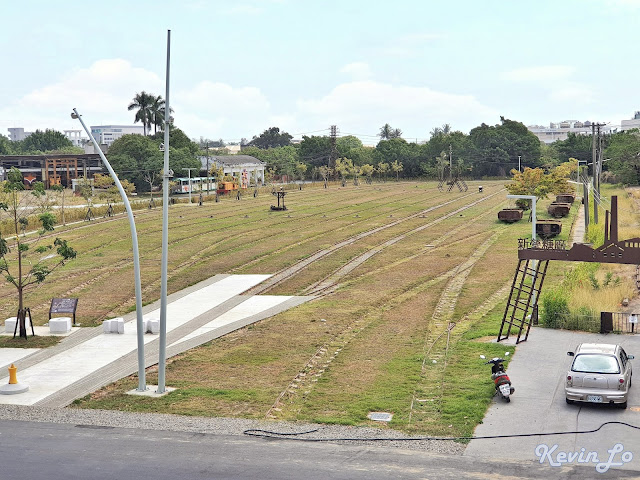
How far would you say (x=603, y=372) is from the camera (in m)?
21.0

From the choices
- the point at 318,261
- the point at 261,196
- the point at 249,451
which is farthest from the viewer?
the point at 261,196

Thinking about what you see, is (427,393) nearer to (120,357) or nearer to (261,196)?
(120,357)

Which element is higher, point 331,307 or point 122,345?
point 331,307

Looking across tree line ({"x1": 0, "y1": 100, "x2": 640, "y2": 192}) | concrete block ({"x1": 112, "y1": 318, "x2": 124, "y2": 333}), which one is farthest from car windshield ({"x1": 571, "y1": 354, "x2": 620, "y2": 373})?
tree line ({"x1": 0, "y1": 100, "x2": 640, "y2": 192})

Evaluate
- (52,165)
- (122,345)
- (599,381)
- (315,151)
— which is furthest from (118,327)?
(315,151)

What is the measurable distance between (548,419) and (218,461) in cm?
842

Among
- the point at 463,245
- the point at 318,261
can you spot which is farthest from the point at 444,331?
the point at 463,245

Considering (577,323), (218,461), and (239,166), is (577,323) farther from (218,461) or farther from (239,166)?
(239,166)

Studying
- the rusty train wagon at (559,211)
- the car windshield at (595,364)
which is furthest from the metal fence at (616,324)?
the rusty train wagon at (559,211)

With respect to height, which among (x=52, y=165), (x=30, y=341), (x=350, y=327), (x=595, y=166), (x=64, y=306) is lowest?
(x=30, y=341)

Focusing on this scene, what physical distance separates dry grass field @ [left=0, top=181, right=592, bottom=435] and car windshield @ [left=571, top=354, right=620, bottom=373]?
256cm

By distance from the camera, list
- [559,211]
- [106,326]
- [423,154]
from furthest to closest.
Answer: [423,154] → [559,211] → [106,326]

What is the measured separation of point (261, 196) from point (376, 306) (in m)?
84.6

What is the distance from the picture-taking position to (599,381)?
68.0 ft
